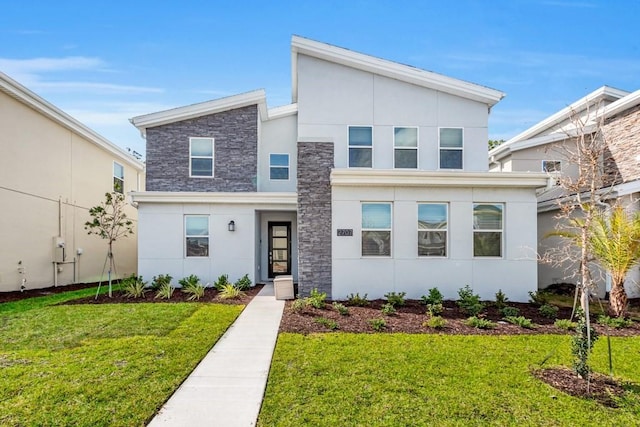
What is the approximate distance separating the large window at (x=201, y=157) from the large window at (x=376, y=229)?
6515 millimetres

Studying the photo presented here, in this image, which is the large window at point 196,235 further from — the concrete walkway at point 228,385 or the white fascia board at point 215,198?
the concrete walkway at point 228,385

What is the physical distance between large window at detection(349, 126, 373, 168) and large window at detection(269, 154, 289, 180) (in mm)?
3088

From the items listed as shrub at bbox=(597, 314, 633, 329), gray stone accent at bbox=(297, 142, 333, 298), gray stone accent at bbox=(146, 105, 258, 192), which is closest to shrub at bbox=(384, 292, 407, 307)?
gray stone accent at bbox=(297, 142, 333, 298)

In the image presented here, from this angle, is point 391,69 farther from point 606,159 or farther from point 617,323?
point 617,323

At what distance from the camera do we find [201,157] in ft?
44.2

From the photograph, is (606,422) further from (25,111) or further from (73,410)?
(25,111)

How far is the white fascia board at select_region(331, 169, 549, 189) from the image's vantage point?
32.6 feet

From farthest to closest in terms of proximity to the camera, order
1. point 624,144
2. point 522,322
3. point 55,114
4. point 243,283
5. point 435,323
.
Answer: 1. point 55,114
2. point 624,144
3. point 243,283
4. point 522,322
5. point 435,323

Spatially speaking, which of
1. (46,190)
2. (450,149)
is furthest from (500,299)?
(46,190)

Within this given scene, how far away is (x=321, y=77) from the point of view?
41.4 feet

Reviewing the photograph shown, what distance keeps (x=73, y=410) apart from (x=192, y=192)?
30.3ft

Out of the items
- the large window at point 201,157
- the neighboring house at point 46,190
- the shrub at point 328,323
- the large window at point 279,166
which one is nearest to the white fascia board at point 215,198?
the large window at point 201,157

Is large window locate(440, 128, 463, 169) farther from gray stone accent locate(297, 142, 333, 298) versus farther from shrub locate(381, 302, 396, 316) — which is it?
shrub locate(381, 302, 396, 316)

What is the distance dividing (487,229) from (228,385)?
8399 mm
